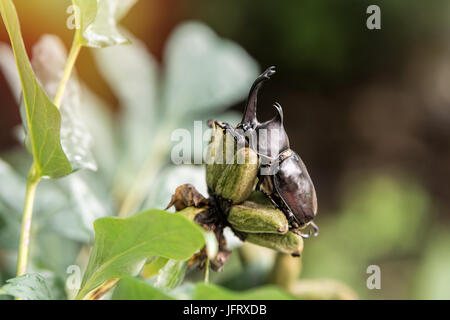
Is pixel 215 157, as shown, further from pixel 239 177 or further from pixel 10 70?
pixel 10 70

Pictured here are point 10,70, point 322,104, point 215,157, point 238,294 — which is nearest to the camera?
point 238,294

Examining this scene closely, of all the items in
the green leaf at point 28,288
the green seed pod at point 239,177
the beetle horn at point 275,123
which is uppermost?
the beetle horn at point 275,123

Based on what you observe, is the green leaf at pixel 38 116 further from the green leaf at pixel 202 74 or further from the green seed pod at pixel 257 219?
the green leaf at pixel 202 74

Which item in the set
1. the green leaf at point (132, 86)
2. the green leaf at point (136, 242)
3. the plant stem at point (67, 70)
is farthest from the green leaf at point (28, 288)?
the green leaf at point (132, 86)

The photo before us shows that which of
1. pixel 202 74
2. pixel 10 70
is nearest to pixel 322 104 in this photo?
pixel 202 74

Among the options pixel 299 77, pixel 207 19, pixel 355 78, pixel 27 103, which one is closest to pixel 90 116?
pixel 27 103

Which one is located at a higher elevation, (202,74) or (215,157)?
(202,74)
